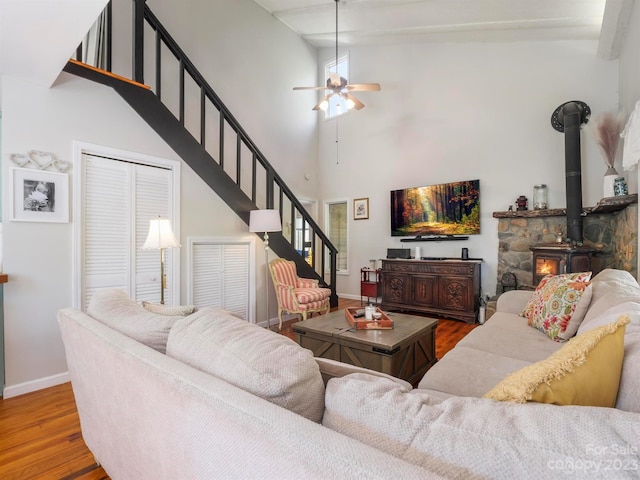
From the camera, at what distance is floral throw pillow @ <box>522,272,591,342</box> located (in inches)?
78.4

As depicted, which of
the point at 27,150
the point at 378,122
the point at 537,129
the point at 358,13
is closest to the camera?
the point at 27,150

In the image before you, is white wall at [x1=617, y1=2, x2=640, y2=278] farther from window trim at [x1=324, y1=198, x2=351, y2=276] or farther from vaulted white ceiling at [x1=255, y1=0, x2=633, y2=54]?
window trim at [x1=324, y1=198, x2=351, y2=276]

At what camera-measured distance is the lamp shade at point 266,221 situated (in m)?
3.84

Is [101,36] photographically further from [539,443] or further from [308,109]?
[539,443]

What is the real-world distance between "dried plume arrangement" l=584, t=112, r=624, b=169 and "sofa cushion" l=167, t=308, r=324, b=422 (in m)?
4.28

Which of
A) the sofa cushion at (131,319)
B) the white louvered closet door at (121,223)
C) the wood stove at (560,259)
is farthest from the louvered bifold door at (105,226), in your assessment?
the wood stove at (560,259)

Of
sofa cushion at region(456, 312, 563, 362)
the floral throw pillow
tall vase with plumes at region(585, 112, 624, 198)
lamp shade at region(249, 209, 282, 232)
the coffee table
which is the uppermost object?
tall vase with plumes at region(585, 112, 624, 198)

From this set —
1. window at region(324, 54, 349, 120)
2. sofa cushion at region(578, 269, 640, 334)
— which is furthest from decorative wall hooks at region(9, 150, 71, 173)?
window at region(324, 54, 349, 120)

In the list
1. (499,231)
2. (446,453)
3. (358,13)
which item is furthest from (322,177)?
(446,453)

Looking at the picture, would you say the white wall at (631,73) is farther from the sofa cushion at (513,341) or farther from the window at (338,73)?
the window at (338,73)

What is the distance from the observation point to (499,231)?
4.61 metres

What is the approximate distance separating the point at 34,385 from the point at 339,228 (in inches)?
201

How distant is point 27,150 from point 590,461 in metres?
3.55

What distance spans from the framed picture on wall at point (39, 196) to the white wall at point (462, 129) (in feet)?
15.0
